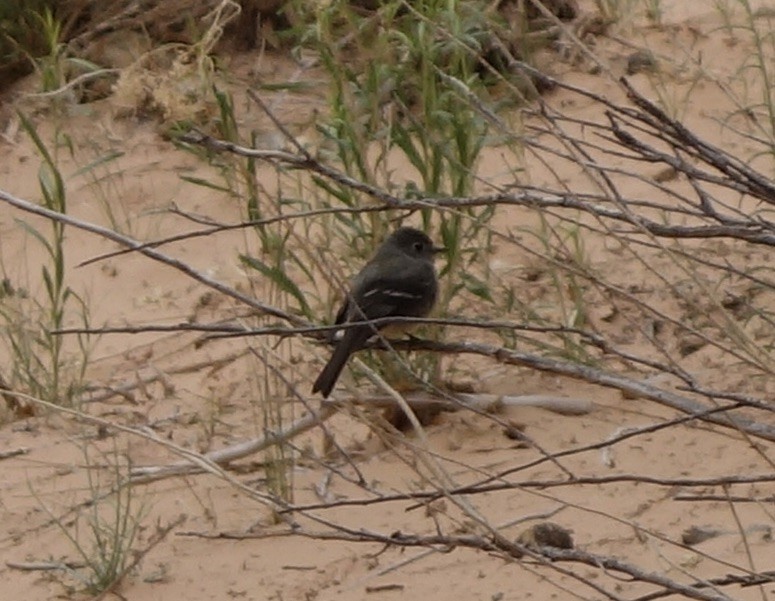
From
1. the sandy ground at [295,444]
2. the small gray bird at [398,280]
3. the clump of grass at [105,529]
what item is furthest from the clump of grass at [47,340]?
the small gray bird at [398,280]

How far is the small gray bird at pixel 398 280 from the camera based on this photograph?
5297mm

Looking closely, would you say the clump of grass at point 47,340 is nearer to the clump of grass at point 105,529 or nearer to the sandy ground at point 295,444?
the sandy ground at point 295,444

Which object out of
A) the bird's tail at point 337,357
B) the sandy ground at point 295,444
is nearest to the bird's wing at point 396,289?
the sandy ground at point 295,444

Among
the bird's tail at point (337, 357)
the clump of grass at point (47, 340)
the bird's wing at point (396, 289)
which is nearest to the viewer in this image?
the bird's tail at point (337, 357)

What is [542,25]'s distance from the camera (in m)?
7.36

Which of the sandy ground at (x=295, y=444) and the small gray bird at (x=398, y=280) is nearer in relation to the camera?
the sandy ground at (x=295, y=444)

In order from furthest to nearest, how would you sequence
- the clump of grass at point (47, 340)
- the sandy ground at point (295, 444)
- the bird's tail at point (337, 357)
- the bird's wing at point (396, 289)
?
the clump of grass at point (47, 340) < the bird's wing at point (396, 289) < the bird's tail at point (337, 357) < the sandy ground at point (295, 444)

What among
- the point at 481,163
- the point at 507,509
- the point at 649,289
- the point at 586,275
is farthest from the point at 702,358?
the point at 586,275

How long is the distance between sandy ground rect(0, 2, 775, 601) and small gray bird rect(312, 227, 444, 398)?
0.22 meters

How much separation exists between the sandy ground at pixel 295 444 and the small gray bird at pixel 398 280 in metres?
0.22

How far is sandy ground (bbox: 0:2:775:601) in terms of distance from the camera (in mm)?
4465

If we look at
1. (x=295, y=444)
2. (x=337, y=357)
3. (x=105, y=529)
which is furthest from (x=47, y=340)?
(x=337, y=357)

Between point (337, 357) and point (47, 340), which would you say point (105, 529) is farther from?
point (47, 340)

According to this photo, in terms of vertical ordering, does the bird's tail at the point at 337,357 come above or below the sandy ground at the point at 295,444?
above
